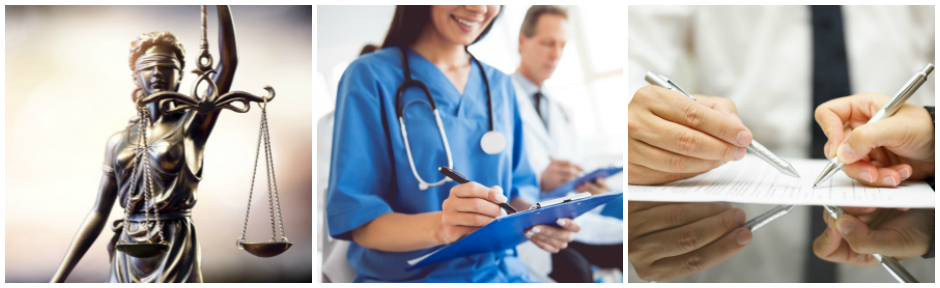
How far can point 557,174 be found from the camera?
82 centimetres

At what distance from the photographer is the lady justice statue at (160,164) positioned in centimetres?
77

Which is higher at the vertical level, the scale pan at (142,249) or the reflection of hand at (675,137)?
the reflection of hand at (675,137)

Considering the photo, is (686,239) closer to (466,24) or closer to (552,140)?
(552,140)

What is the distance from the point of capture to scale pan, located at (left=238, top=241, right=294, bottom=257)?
0.77m

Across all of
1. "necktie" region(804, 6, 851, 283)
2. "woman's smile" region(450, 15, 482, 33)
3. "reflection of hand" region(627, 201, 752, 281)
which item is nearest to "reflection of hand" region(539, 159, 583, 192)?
"reflection of hand" region(627, 201, 752, 281)

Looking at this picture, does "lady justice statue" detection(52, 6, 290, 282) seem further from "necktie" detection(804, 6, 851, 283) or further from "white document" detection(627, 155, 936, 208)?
"necktie" detection(804, 6, 851, 283)

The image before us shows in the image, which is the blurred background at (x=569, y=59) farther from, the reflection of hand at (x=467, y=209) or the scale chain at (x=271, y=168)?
the reflection of hand at (x=467, y=209)

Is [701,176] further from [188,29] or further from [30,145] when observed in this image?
[30,145]

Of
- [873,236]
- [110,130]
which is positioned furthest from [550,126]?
[110,130]

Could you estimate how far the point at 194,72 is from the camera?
0.79 m

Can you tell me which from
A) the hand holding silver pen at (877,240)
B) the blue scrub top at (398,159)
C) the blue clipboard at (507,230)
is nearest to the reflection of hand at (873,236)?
the hand holding silver pen at (877,240)

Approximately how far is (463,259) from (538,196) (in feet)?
0.52

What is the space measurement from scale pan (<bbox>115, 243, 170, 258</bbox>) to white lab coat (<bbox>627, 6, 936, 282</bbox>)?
0.78 metres

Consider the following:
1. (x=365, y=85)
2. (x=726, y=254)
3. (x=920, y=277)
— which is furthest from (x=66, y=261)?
(x=920, y=277)
